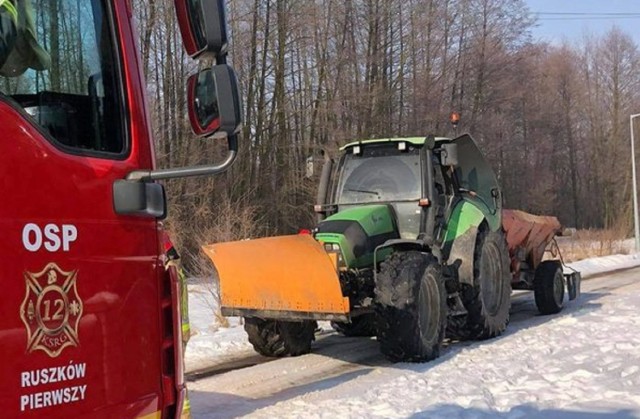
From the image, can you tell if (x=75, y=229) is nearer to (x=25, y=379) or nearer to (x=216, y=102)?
(x=25, y=379)

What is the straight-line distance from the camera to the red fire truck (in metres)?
2.15

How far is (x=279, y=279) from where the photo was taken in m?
7.16

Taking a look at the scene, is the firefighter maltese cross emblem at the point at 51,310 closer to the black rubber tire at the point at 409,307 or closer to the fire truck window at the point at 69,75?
the fire truck window at the point at 69,75

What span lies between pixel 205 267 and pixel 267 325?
128 inches

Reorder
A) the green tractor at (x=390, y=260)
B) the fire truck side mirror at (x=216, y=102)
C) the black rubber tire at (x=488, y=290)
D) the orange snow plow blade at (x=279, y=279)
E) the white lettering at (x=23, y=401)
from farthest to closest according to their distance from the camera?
the black rubber tire at (x=488, y=290) → the green tractor at (x=390, y=260) → the orange snow plow blade at (x=279, y=279) → the fire truck side mirror at (x=216, y=102) → the white lettering at (x=23, y=401)

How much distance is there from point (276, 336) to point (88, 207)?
230 inches

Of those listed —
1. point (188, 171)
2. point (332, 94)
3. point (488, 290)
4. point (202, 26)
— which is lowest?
point (488, 290)

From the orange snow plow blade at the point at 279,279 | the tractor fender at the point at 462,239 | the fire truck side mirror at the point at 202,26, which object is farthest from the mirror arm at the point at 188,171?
the tractor fender at the point at 462,239

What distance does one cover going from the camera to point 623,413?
17.3ft

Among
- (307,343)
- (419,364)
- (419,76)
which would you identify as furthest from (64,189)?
(419,76)

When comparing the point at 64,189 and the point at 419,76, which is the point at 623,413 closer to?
the point at 64,189

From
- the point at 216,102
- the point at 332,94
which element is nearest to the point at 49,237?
the point at 216,102

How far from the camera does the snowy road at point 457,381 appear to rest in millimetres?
5586

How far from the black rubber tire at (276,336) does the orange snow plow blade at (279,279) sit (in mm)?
627
